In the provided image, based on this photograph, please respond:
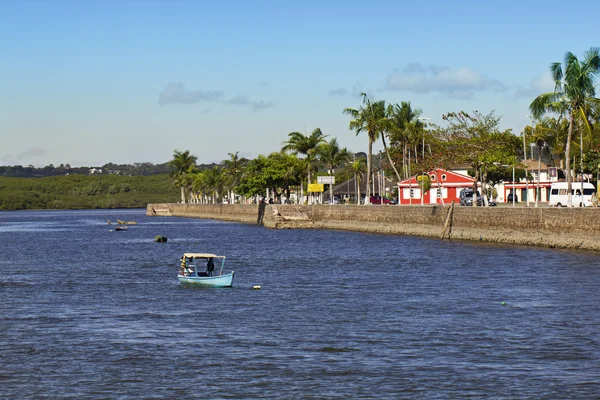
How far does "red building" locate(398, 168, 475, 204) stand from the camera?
418ft

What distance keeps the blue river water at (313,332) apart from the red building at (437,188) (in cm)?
7323

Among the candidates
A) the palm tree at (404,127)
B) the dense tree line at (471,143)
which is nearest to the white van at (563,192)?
the dense tree line at (471,143)

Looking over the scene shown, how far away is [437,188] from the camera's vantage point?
12875 cm

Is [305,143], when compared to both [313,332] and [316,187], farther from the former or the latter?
[313,332]

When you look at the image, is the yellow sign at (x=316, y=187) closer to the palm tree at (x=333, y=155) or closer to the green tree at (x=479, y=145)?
the palm tree at (x=333, y=155)

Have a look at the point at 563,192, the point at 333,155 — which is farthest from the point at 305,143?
the point at 563,192

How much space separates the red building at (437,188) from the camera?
128 m

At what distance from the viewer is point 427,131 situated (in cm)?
13300

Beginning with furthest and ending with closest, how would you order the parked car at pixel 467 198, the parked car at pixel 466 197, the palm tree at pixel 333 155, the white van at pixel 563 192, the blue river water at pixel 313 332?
the palm tree at pixel 333 155 → the parked car at pixel 466 197 → the parked car at pixel 467 198 → the white van at pixel 563 192 → the blue river water at pixel 313 332

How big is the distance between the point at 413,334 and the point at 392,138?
116435 millimetres

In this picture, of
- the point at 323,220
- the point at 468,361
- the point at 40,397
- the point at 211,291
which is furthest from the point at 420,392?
the point at 323,220

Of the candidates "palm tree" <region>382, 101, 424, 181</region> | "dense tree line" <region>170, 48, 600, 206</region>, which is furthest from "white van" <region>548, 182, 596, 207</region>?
"palm tree" <region>382, 101, 424, 181</region>

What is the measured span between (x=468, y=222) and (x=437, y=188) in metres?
51.0

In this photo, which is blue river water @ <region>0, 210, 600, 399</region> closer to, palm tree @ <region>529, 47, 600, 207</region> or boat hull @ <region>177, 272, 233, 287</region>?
boat hull @ <region>177, 272, 233, 287</region>
